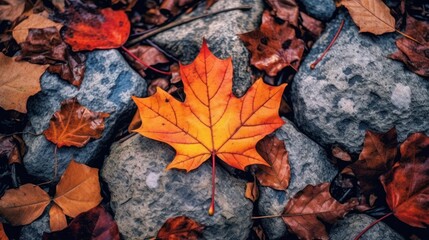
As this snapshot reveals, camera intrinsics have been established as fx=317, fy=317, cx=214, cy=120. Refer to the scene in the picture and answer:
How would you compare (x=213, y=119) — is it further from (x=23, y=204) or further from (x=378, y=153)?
(x=23, y=204)

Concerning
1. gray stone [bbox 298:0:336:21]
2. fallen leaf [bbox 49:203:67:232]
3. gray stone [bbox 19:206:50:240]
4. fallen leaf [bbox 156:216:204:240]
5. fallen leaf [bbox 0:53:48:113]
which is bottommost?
gray stone [bbox 19:206:50:240]

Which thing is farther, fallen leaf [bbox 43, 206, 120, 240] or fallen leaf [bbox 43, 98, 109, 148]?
fallen leaf [bbox 43, 98, 109, 148]

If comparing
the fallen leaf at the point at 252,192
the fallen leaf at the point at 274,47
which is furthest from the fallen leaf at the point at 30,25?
the fallen leaf at the point at 252,192

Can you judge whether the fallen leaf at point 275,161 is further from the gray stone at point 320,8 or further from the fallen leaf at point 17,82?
the fallen leaf at point 17,82

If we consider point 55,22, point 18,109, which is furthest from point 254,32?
point 18,109

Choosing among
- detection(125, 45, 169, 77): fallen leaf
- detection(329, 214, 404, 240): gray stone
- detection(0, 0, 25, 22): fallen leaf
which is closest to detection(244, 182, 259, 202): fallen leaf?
detection(329, 214, 404, 240): gray stone

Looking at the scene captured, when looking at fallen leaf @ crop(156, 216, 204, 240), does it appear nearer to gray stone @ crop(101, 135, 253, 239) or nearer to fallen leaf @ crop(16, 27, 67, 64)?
gray stone @ crop(101, 135, 253, 239)

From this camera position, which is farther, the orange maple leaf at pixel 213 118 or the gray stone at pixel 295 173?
the gray stone at pixel 295 173
